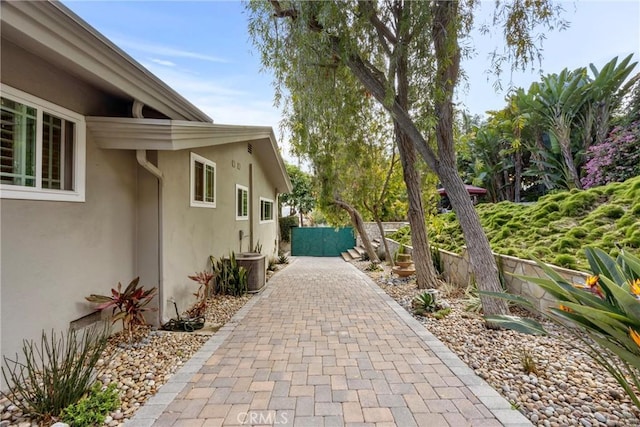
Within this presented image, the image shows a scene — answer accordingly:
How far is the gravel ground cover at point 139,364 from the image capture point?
278cm

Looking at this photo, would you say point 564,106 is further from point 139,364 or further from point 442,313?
point 139,364

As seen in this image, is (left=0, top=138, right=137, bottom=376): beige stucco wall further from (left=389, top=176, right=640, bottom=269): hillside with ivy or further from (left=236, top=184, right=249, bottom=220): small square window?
(left=389, top=176, right=640, bottom=269): hillside with ivy

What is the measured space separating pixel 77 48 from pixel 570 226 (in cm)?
932

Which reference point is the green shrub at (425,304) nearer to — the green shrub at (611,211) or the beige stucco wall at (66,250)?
the green shrub at (611,211)

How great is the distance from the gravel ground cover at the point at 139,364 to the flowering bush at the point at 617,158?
46.5 feet

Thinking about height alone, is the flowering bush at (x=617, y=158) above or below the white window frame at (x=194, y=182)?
above

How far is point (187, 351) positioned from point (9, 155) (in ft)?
10.1

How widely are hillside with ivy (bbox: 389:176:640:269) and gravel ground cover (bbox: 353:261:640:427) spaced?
1.67m

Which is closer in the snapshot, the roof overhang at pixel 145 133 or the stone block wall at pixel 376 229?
the roof overhang at pixel 145 133

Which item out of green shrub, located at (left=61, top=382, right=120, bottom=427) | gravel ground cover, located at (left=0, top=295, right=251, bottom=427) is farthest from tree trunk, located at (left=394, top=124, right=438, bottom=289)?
green shrub, located at (left=61, top=382, right=120, bottom=427)

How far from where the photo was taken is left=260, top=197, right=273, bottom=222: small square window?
41.8 ft

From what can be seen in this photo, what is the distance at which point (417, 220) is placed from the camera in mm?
7965

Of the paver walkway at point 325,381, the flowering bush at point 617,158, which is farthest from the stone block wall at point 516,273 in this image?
the flowering bush at point 617,158

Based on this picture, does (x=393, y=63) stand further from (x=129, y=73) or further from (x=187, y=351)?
(x=187, y=351)
